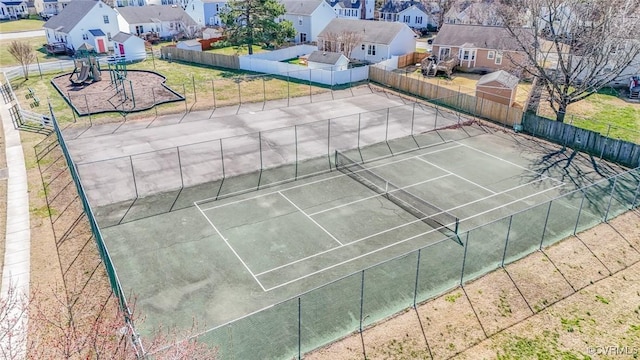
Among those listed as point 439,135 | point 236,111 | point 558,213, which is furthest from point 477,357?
point 236,111

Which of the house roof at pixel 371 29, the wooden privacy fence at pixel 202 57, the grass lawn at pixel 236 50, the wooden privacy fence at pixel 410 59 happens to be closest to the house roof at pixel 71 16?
the wooden privacy fence at pixel 202 57

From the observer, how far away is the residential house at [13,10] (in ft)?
293

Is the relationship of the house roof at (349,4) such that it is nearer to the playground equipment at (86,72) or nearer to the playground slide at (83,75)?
the playground equipment at (86,72)

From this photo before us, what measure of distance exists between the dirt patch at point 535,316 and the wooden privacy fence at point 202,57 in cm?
3910

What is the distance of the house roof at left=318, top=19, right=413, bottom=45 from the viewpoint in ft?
175

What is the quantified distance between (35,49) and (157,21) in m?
15.8

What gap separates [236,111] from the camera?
123ft

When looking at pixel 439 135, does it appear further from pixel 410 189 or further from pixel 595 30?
pixel 595 30

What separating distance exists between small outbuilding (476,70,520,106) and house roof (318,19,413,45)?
18.1m

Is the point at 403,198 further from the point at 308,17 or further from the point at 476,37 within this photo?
the point at 308,17

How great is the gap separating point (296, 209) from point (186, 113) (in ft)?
59.8

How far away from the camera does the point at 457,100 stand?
3691 cm

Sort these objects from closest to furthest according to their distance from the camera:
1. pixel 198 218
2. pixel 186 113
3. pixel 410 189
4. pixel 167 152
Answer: pixel 198 218
pixel 410 189
pixel 167 152
pixel 186 113

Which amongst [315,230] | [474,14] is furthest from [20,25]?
[315,230]
